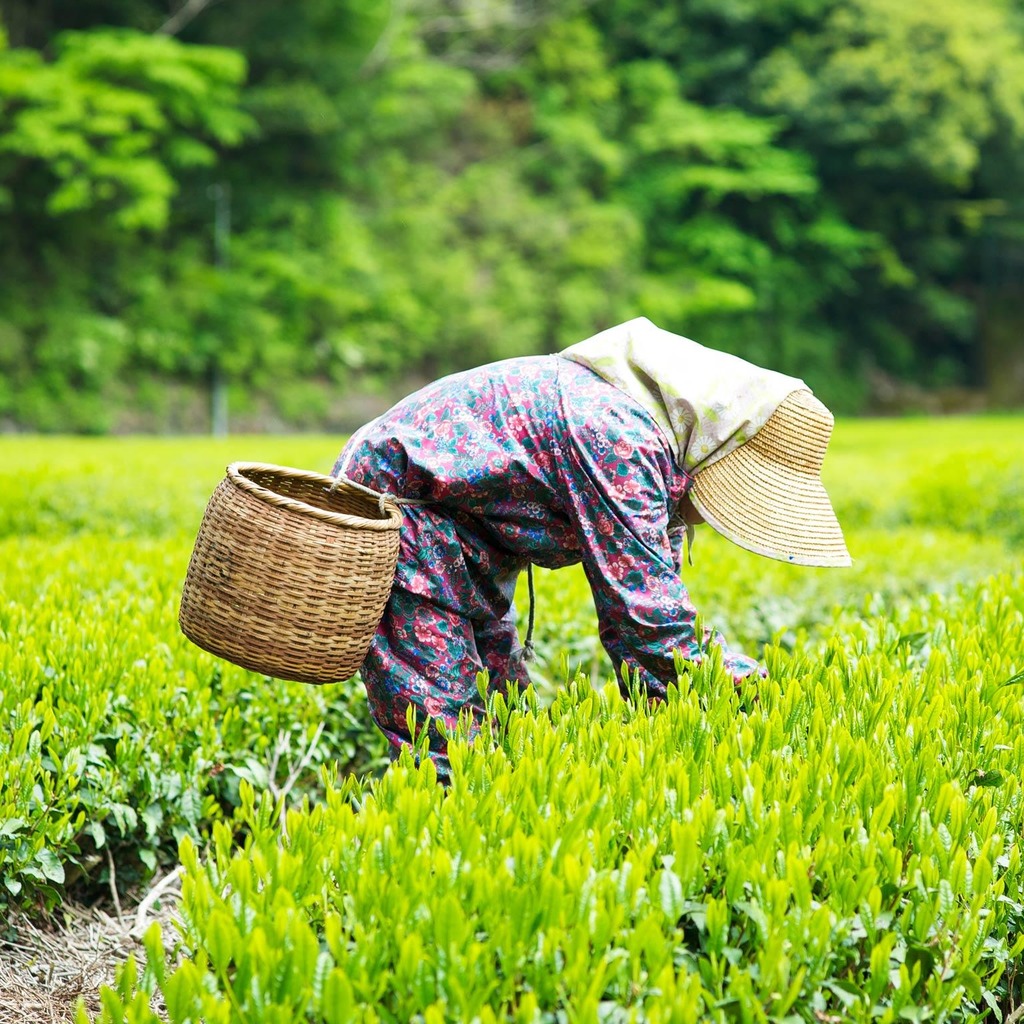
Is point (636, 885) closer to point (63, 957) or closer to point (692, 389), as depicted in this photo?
point (692, 389)

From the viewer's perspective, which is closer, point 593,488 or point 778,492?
point 593,488

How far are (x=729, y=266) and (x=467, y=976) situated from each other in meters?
26.7

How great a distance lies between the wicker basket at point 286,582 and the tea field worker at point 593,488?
0.17 m

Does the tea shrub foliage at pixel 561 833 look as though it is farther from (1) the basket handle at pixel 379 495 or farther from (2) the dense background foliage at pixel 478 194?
(2) the dense background foliage at pixel 478 194

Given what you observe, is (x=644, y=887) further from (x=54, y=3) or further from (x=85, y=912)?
(x=54, y=3)

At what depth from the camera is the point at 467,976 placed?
5.23 ft

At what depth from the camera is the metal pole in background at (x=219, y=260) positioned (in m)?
21.3

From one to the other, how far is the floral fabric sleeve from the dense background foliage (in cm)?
1672

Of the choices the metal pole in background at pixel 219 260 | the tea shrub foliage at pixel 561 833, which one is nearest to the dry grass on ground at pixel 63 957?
the tea shrub foliage at pixel 561 833

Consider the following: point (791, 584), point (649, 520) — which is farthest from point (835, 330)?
point (649, 520)

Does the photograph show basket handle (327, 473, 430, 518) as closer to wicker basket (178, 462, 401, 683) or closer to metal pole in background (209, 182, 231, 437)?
wicker basket (178, 462, 401, 683)

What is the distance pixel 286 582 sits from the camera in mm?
2672

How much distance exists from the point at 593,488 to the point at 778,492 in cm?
50

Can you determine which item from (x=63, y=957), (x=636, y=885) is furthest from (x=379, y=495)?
(x=63, y=957)
